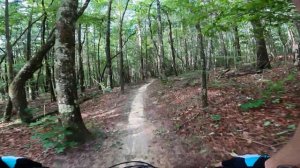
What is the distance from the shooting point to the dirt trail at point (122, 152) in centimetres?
679

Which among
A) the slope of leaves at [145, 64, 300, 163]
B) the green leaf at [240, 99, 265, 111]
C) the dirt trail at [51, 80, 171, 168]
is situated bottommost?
the dirt trail at [51, 80, 171, 168]

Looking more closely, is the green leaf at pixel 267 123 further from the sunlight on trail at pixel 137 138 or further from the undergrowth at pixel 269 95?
the sunlight on trail at pixel 137 138

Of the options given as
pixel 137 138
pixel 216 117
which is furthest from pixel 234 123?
pixel 137 138

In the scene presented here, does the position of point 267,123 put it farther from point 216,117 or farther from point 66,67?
point 66,67

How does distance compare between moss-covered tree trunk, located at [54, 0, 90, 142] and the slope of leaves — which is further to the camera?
moss-covered tree trunk, located at [54, 0, 90, 142]

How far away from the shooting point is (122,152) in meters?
7.33

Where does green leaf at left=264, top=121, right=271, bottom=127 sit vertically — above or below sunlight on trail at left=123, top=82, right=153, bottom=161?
above

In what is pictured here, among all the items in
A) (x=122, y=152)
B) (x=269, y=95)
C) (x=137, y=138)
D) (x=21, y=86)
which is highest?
(x=21, y=86)

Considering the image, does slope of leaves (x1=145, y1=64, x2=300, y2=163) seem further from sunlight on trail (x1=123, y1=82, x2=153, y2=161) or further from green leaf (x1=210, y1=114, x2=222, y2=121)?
sunlight on trail (x1=123, y1=82, x2=153, y2=161)

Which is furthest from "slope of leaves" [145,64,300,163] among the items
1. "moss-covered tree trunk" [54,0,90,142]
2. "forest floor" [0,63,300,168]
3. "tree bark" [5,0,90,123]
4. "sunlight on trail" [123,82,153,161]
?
"tree bark" [5,0,90,123]

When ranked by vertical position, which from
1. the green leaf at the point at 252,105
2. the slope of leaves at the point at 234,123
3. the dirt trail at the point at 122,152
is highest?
the green leaf at the point at 252,105

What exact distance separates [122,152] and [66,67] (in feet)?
9.01

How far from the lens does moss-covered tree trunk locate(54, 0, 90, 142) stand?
24.9 ft

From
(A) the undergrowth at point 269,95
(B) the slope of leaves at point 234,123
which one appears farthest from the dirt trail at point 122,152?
(A) the undergrowth at point 269,95
